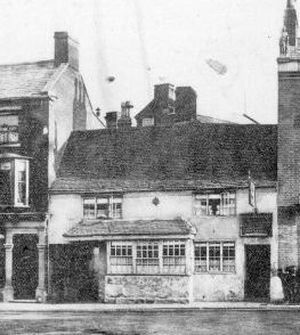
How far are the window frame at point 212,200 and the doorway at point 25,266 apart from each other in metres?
7.80

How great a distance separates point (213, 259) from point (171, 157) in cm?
538

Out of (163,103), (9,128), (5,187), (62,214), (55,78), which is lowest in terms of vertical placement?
(62,214)

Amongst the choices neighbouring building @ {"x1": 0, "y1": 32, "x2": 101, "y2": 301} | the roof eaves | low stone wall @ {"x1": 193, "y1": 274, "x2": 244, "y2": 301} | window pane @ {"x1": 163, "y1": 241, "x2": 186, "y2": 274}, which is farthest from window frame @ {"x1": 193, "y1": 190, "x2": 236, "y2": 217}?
the roof eaves

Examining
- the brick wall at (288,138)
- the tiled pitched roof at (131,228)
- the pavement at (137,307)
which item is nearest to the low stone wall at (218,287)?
the pavement at (137,307)

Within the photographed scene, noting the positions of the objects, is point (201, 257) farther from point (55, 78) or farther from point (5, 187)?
point (55, 78)

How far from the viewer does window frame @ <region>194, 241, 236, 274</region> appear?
32250 millimetres

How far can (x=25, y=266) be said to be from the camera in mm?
34906

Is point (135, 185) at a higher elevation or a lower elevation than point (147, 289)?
higher

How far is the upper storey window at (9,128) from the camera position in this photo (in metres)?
35.1

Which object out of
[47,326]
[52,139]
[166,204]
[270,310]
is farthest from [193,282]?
[47,326]

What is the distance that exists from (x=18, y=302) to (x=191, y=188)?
30.3 feet

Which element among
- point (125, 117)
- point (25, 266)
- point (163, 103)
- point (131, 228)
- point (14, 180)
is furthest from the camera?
point (163, 103)

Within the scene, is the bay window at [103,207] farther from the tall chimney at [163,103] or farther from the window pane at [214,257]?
the tall chimney at [163,103]

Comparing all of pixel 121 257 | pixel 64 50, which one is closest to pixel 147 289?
pixel 121 257
